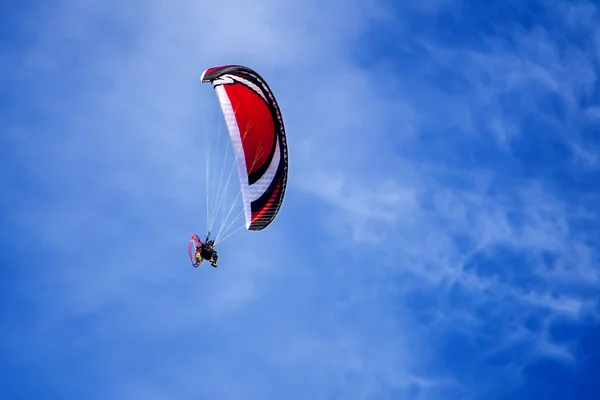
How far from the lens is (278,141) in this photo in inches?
1206

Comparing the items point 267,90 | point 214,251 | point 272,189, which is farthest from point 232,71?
point 214,251

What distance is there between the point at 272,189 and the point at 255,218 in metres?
1.59

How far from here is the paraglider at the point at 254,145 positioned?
98.0 ft

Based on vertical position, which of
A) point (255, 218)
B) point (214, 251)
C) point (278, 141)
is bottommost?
point (214, 251)

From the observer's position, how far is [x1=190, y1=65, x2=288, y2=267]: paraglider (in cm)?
2988

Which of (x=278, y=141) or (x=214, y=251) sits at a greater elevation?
(x=278, y=141)

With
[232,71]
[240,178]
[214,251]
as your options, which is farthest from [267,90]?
[214,251]

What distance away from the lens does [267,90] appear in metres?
29.7

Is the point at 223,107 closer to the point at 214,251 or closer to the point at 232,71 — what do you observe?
the point at 232,71

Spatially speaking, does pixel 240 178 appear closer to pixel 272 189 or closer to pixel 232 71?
pixel 272 189

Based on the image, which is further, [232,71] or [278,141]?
[278,141]

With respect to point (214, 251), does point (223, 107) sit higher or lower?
higher

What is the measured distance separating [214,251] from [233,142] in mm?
5106

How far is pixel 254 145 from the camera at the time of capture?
101 feet
